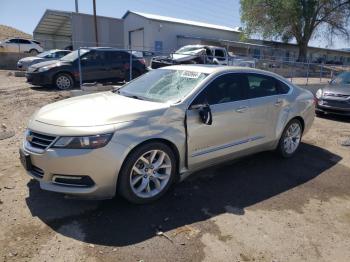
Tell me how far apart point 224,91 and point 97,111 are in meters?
1.77

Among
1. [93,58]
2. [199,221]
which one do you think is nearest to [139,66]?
[93,58]

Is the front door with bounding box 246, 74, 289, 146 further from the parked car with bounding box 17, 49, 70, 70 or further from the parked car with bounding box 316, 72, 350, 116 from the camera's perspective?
the parked car with bounding box 17, 49, 70, 70

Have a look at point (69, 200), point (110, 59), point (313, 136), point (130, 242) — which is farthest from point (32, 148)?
point (110, 59)

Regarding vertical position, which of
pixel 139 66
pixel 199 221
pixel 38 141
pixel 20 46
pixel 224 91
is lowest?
pixel 199 221

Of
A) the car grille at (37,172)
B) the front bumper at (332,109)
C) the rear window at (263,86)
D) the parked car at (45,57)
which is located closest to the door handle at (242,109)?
the rear window at (263,86)

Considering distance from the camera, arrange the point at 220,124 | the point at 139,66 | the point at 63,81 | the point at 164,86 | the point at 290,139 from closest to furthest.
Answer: the point at 220,124
the point at 164,86
the point at 290,139
the point at 63,81
the point at 139,66

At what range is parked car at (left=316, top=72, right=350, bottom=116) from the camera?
911 centimetres

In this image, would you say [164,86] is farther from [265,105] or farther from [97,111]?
[265,105]

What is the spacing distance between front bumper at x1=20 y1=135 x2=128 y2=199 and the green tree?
33.0 m

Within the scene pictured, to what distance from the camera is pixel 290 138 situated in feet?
18.1

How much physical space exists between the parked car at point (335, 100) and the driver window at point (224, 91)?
5813mm

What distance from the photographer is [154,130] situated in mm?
3551

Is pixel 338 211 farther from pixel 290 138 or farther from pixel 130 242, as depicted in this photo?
pixel 130 242

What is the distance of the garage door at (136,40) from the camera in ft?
100
